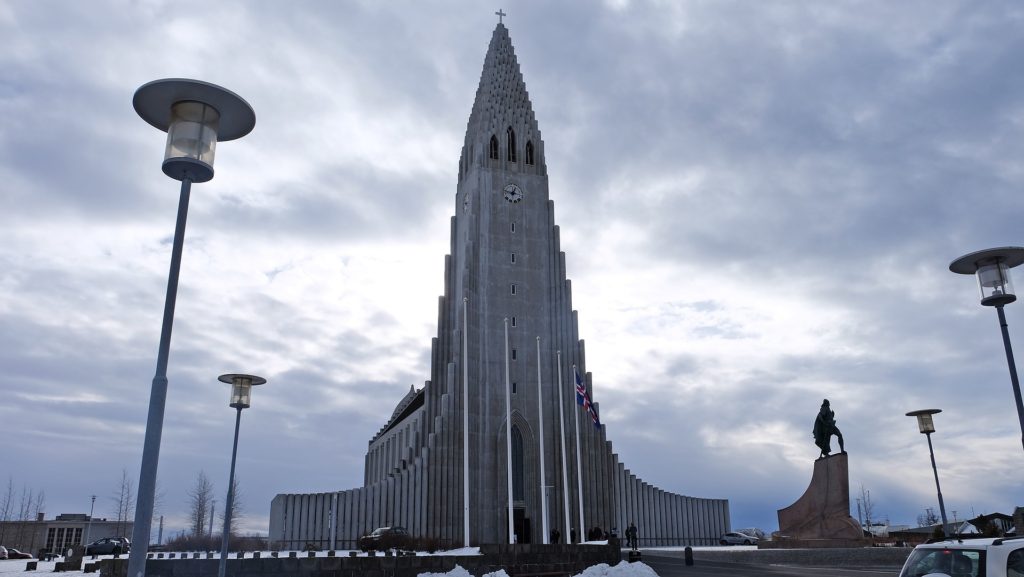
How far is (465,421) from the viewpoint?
5191 centimetres

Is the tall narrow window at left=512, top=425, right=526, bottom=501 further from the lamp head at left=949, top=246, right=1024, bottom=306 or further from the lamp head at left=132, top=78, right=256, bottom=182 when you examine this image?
the lamp head at left=132, top=78, right=256, bottom=182

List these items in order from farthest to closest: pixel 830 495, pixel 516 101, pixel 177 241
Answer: pixel 516 101, pixel 830 495, pixel 177 241

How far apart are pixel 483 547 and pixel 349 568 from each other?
237 inches

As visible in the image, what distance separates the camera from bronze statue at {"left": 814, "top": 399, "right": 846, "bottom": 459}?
121ft

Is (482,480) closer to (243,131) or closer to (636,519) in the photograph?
(636,519)

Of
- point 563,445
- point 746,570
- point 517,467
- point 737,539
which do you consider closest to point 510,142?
point 563,445

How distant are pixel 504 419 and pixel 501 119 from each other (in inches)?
913

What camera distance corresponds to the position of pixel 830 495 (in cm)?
3569

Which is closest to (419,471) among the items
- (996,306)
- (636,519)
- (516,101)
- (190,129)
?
(636,519)

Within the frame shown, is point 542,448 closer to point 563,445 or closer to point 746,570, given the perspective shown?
point 563,445

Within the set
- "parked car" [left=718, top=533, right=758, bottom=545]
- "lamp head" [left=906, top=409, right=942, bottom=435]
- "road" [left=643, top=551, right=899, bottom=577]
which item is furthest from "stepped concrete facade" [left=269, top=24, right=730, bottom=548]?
"lamp head" [left=906, top=409, right=942, bottom=435]

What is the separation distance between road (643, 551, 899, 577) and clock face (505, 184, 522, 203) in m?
30.3

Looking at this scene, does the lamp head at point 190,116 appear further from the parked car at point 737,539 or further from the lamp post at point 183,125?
the parked car at point 737,539

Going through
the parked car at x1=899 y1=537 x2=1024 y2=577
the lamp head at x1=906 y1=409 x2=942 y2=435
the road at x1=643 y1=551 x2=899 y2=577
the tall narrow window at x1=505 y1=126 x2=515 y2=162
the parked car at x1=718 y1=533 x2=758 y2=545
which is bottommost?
the road at x1=643 y1=551 x2=899 y2=577
